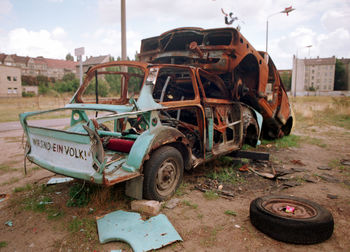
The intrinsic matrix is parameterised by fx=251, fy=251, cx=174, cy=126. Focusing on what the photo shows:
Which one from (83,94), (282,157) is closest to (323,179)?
(282,157)

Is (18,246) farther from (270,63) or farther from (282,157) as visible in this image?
(270,63)

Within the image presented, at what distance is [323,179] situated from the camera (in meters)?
4.66

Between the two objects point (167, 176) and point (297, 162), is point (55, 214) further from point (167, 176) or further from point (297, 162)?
point (297, 162)

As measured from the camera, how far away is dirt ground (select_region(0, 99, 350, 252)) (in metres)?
2.65

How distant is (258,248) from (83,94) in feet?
11.9

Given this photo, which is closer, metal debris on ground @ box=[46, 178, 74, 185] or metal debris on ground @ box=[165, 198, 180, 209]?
metal debris on ground @ box=[165, 198, 180, 209]

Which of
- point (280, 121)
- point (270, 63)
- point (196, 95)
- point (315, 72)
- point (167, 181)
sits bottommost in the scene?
point (167, 181)

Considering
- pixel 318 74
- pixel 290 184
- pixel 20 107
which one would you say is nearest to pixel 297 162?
pixel 290 184

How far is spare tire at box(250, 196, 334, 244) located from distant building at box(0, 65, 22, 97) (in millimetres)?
50008

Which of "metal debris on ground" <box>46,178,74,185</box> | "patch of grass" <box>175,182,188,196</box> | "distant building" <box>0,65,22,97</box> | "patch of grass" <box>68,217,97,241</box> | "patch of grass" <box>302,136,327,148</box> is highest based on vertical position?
"distant building" <box>0,65,22,97</box>

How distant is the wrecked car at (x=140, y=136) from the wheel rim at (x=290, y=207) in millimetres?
1291

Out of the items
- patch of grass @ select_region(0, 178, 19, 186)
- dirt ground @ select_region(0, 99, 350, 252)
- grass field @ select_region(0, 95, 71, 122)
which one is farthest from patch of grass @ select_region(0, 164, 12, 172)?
grass field @ select_region(0, 95, 71, 122)

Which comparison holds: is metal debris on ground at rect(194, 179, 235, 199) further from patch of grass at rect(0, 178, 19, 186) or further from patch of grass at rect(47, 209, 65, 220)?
patch of grass at rect(0, 178, 19, 186)

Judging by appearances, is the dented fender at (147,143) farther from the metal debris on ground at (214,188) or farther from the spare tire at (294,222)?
the spare tire at (294,222)
